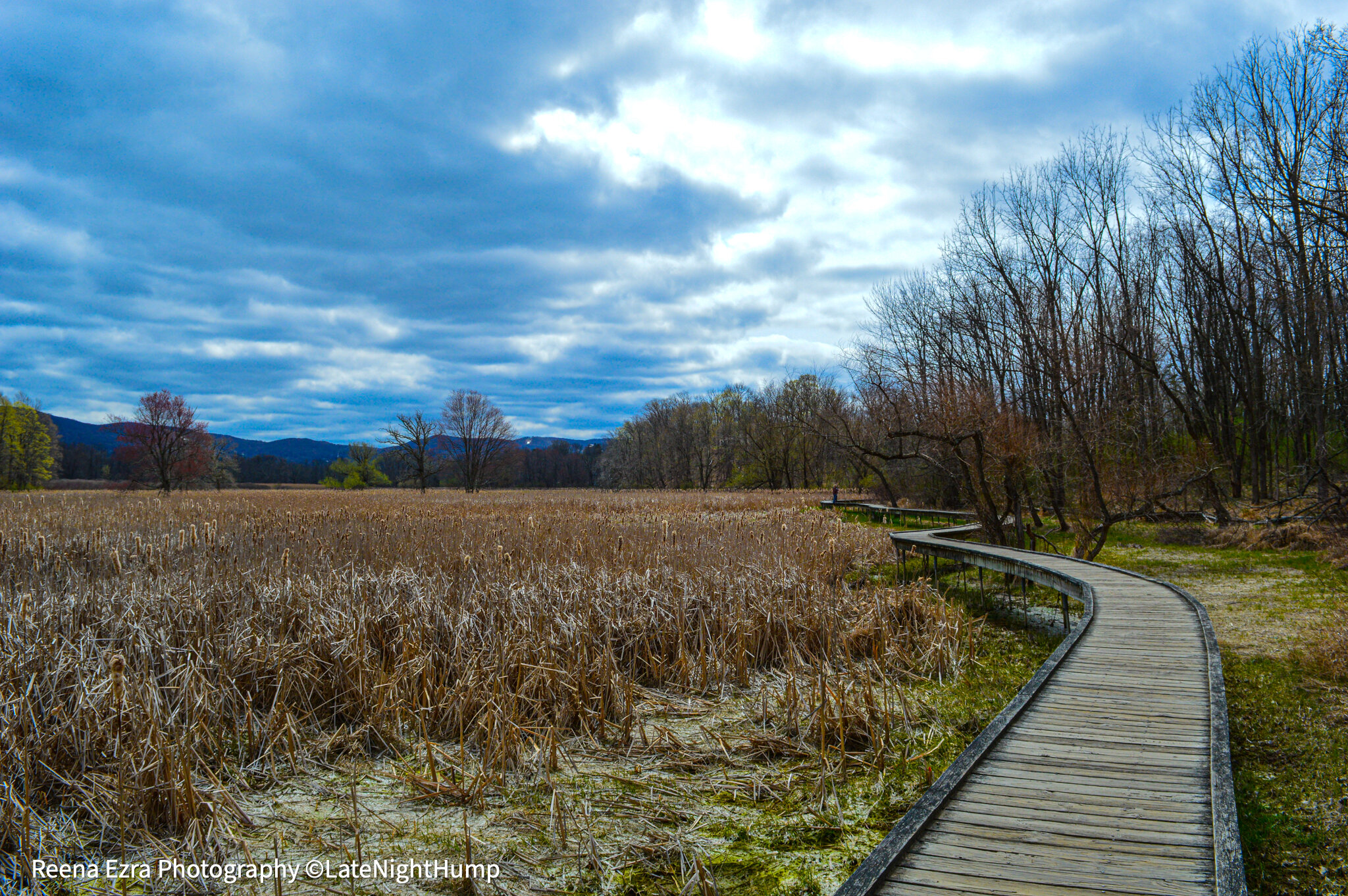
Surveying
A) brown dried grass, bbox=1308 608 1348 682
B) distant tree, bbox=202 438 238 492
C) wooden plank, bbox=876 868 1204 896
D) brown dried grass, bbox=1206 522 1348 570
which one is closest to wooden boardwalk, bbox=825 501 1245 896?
wooden plank, bbox=876 868 1204 896

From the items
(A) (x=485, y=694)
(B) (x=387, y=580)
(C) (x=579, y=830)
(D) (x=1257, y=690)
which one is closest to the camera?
(C) (x=579, y=830)

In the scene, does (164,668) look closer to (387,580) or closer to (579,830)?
(387,580)

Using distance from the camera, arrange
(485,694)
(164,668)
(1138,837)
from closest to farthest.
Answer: (1138,837), (485,694), (164,668)

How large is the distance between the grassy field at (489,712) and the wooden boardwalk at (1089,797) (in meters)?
0.91

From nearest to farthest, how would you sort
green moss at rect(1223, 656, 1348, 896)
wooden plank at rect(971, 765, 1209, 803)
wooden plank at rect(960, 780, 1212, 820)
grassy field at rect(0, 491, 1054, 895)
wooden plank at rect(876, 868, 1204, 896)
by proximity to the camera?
wooden plank at rect(876, 868, 1204, 896) < wooden plank at rect(960, 780, 1212, 820) < wooden plank at rect(971, 765, 1209, 803) < green moss at rect(1223, 656, 1348, 896) < grassy field at rect(0, 491, 1054, 895)

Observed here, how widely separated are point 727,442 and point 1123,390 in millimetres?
42231

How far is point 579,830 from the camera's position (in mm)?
3867

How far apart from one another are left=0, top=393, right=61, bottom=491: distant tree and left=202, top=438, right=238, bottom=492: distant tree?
11.2 metres

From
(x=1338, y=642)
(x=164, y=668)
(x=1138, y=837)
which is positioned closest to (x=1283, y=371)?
(x=1338, y=642)

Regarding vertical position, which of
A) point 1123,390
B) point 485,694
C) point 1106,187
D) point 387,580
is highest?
point 1106,187

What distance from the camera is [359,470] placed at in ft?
269

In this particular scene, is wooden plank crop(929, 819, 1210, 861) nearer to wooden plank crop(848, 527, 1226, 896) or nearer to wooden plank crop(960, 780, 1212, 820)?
wooden plank crop(848, 527, 1226, 896)

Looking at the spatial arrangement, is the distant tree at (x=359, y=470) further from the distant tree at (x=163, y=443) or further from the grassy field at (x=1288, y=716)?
the grassy field at (x=1288, y=716)

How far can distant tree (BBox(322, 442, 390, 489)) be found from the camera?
3169 inches
